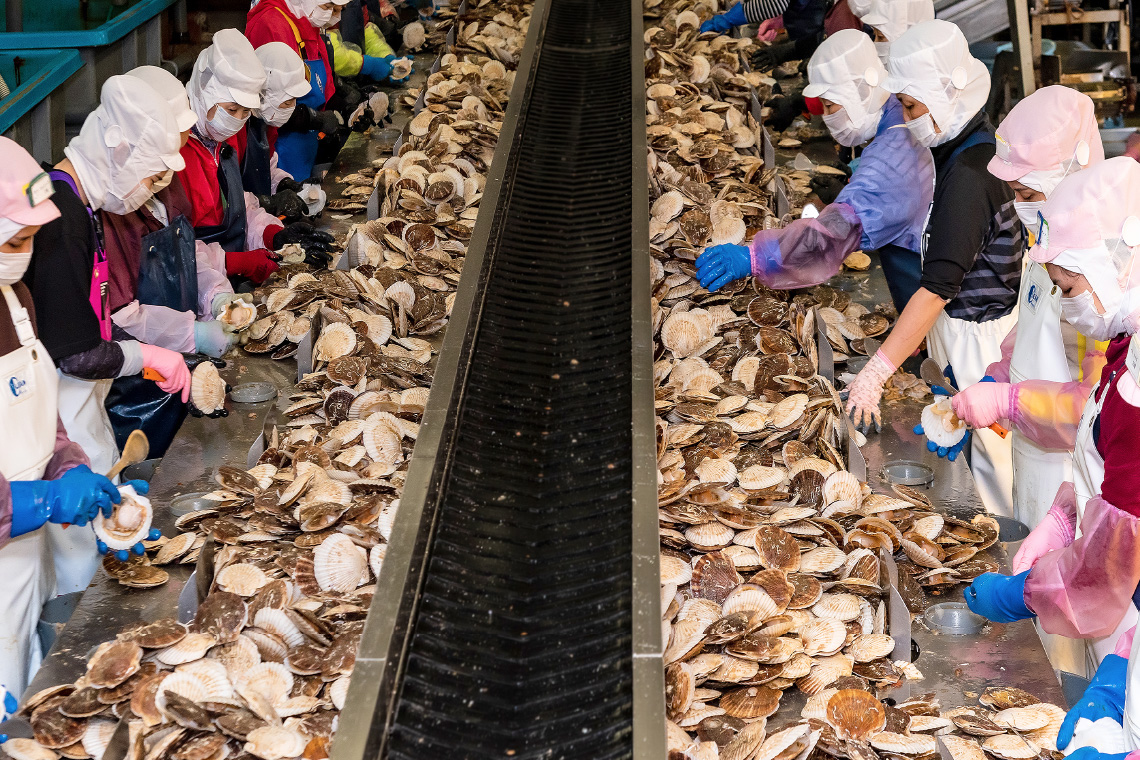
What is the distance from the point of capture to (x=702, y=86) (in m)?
5.42

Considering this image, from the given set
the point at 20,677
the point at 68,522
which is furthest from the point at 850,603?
the point at 20,677

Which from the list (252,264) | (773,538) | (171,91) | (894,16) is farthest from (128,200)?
(894,16)

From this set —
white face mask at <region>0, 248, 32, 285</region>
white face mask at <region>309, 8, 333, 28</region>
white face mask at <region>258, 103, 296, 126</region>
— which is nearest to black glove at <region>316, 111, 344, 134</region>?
white face mask at <region>309, 8, 333, 28</region>

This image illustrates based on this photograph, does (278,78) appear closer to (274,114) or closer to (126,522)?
(274,114)

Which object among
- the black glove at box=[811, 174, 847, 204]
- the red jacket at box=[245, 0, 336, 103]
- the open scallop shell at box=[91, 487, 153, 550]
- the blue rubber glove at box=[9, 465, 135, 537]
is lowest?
the open scallop shell at box=[91, 487, 153, 550]

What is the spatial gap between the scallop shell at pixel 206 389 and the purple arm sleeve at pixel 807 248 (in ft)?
6.21

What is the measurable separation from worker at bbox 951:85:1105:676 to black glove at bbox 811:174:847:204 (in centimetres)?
166

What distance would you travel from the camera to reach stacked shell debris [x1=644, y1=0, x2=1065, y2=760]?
214cm

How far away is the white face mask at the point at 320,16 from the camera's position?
5.07m

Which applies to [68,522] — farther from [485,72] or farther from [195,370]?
[485,72]

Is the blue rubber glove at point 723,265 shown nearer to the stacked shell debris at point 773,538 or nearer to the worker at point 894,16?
the stacked shell debris at point 773,538

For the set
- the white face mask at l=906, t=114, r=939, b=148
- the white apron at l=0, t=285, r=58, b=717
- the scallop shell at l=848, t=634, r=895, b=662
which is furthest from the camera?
the white face mask at l=906, t=114, r=939, b=148

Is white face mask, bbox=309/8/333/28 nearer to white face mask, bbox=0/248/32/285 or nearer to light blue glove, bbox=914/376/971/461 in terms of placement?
white face mask, bbox=0/248/32/285

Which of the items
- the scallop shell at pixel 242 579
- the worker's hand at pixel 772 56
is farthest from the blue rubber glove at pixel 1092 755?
the worker's hand at pixel 772 56
